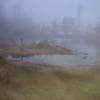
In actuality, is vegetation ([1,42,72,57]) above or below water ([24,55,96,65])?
above

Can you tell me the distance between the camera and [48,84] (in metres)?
2.86

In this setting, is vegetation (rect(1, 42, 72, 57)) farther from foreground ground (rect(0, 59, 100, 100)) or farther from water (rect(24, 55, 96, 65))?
foreground ground (rect(0, 59, 100, 100))

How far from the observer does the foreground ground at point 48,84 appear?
2.80 meters

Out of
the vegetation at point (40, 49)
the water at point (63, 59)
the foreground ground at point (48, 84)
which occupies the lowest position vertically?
the foreground ground at point (48, 84)

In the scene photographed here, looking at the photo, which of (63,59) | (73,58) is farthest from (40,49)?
(73,58)

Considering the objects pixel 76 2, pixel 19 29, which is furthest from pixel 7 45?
pixel 76 2

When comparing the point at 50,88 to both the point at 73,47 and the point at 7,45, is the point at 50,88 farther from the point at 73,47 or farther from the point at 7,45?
the point at 7,45

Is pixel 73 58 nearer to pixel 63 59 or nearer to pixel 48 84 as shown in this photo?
pixel 63 59

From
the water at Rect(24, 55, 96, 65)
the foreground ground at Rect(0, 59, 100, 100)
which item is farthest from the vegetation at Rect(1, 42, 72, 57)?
the foreground ground at Rect(0, 59, 100, 100)

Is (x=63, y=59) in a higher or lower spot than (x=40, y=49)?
lower

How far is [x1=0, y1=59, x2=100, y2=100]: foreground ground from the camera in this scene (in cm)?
280

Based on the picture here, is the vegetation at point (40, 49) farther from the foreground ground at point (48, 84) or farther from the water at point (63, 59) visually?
the foreground ground at point (48, 84)

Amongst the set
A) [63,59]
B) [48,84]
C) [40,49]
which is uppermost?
[40,49]

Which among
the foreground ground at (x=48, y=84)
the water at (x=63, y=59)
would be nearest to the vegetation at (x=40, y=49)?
the water at (x=63, y=59)
